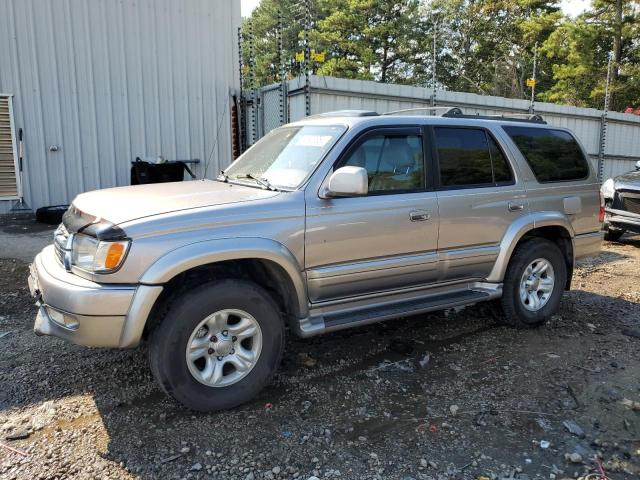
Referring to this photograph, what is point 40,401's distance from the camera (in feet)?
11.1

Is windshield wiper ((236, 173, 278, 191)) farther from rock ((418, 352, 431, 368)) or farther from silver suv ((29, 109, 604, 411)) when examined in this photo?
rock ((418, 352, 431, 368))

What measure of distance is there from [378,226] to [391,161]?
1.96ft

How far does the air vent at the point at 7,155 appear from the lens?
9.22 m

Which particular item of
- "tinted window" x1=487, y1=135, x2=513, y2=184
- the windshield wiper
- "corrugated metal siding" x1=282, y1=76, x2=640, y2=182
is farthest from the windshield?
"corrugated metal siding" x1=282, y1=76, x2=640, y2=182

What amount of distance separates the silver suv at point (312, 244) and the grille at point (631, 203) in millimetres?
4366

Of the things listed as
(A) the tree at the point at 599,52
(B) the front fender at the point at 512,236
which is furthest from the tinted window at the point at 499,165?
(A) the tree at the point at 599,52

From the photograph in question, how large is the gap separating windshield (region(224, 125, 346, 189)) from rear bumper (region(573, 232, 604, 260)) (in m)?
2.79

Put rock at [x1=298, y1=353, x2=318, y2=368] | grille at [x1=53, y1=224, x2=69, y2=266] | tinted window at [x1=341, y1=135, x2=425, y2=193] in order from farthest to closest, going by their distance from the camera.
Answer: rock at [x1=298, y1=353, x2=318, y2=368] < tinted window at [x1=341, y1=135, x2=425, y2=193] < grille at [x1=53, y1=224, x2=69, y2=266]

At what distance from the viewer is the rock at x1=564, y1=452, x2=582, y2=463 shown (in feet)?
9.39

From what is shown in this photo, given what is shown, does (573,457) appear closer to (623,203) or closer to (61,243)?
(61,243)

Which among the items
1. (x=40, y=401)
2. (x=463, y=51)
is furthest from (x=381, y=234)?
(x=463, y=51)

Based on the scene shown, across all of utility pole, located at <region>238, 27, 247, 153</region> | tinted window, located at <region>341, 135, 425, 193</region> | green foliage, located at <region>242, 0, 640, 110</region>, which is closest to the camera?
tinted window, located at <region>341, 135, 425, 193</region>

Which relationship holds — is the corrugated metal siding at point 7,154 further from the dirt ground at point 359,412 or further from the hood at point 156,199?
the hood at point 156,199

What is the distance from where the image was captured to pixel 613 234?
9.42 meters
